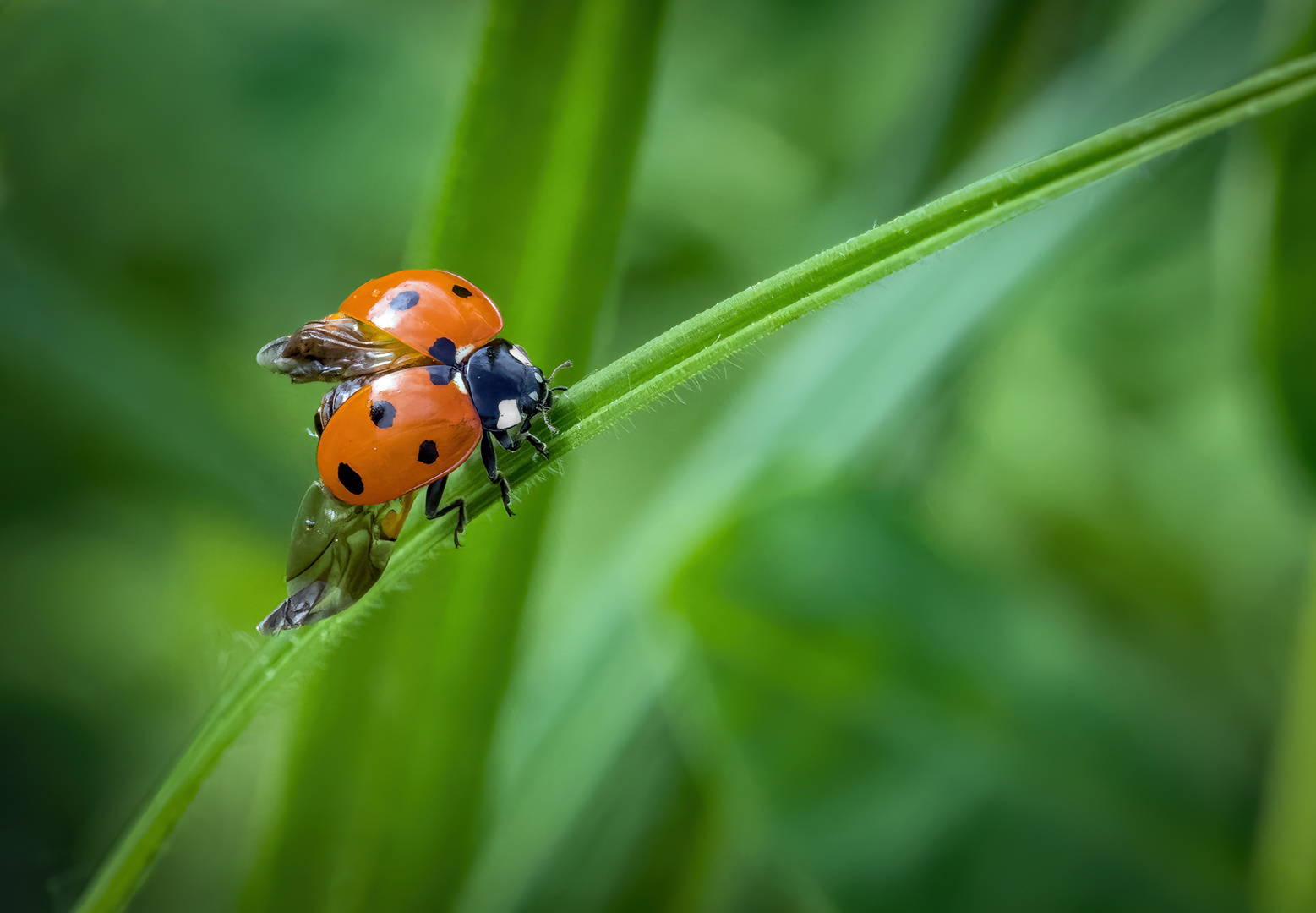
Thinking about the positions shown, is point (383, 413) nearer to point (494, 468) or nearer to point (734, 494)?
point (494, 468)

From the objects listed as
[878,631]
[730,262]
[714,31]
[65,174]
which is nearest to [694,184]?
[730,262]

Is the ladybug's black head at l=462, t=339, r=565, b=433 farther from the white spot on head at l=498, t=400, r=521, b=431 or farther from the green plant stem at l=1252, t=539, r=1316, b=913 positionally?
the green plant stem at l=1252, t=539, r=1316, b=913

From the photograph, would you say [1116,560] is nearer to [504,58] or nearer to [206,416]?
[504,58]

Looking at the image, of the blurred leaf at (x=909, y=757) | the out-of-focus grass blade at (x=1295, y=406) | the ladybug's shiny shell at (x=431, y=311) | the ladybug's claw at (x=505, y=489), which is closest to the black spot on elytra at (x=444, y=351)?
the ladybug's shiny shell at (x=431, y=311)

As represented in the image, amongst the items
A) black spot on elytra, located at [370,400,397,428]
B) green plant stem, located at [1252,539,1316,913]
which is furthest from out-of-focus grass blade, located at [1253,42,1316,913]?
black spot on elytra, located at [370,400,397,428]

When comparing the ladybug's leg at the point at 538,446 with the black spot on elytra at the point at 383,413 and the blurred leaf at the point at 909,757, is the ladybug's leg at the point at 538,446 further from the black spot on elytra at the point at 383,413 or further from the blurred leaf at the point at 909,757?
the blurred leaf at the point at 909,757

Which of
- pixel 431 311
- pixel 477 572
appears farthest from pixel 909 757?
pixel 431 311
